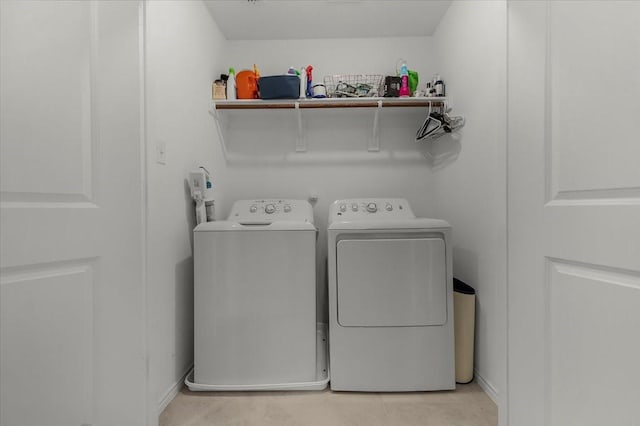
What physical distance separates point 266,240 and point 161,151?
0.71m

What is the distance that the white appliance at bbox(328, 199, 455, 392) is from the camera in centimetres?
156

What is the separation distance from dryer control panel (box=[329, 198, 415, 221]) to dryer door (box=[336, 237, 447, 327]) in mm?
518

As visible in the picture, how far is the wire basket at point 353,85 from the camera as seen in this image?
217cm

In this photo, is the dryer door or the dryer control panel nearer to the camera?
the dryer door

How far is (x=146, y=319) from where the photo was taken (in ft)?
3.25

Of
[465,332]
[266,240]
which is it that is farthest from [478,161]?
[266,240]

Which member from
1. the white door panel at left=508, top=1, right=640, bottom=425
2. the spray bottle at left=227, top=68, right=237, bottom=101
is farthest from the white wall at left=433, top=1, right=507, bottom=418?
the spray bottle at left=227, top=68, right=237, bottom=101

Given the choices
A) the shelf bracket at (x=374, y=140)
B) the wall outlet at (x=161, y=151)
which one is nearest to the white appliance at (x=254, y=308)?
the wall outlet at (x=161, y=151)

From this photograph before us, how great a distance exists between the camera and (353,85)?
2191 millimetres

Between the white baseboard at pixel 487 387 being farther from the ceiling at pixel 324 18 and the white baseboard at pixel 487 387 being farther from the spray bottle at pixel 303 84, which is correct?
the ceiling at pixel 324 18

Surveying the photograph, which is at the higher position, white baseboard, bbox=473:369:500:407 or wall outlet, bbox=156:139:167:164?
wall outlet, bbox=156:139:167:164

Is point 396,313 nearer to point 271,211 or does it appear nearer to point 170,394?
point 271,211

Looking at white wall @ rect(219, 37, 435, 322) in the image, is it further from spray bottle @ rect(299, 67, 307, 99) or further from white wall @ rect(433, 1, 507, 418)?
white wall @ rect(433, 1, 507, 418)

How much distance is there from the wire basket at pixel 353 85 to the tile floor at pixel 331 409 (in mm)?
2005
